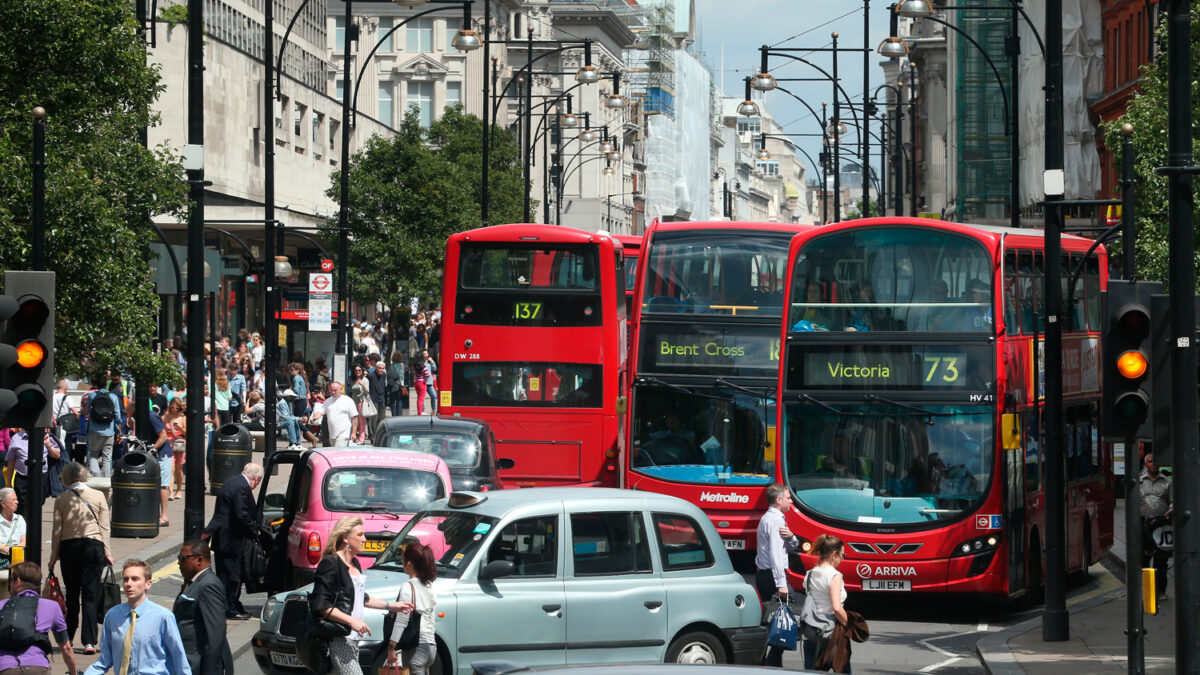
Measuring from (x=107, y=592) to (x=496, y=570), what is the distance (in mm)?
4069

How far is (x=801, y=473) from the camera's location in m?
18.2

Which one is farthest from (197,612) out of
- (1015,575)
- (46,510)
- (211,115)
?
(211,115)

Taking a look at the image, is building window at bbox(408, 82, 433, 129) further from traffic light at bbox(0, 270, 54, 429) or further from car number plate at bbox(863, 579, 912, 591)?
traffic light at bbox(0, 270, 54, 429)

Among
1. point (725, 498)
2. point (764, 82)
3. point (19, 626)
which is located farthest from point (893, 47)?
point (19, 626)

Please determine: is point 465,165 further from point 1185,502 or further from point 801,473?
point 1185,502

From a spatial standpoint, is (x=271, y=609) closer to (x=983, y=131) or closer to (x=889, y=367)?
(x=889, y=367)

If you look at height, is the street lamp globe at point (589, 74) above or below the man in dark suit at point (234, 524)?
above

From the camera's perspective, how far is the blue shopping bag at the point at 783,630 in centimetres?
1233

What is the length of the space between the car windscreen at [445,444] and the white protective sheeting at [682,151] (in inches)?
4182

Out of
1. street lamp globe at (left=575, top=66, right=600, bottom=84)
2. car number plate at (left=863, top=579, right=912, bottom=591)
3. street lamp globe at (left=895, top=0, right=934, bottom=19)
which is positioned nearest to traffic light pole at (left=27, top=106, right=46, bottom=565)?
car number plate at (left=863, top=579, right=912, bottom=591)

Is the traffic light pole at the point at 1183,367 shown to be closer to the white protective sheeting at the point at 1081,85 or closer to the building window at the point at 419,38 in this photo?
the white protective sheeting at the point at 1081,85

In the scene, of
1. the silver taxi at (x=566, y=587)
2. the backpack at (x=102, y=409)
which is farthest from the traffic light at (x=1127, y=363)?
the backpack at (x=102, y=409)

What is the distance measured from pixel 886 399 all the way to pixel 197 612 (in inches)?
364

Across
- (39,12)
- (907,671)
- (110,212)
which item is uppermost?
(39,12)
